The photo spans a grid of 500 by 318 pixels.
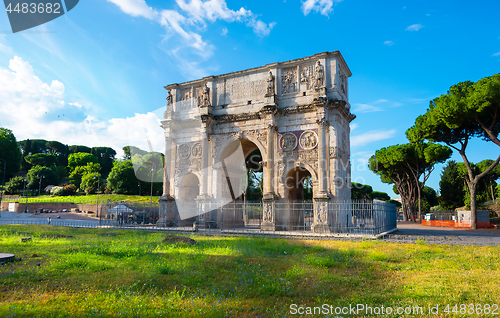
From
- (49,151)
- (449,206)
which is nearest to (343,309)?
(449,206)

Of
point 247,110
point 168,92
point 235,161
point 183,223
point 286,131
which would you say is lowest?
point 183,223

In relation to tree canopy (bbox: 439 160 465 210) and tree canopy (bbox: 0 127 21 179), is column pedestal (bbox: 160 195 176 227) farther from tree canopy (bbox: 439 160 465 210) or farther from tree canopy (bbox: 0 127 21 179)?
tree canopy (bbox: 0 127 21 179)

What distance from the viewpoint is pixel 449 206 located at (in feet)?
164

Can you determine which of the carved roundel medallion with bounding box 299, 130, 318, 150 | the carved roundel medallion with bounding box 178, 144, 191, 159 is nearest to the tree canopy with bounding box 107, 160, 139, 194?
the carved roundel medallion with bounding box 178, 144, 191, 159

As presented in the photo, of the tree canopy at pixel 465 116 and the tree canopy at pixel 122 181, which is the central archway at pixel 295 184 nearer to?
the tree canopy at pixel 465 116

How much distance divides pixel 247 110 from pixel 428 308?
2013 cm

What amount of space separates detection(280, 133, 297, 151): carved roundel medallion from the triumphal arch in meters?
0.07

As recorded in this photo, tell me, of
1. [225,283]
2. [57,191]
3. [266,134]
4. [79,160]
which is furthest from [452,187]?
[79,160]

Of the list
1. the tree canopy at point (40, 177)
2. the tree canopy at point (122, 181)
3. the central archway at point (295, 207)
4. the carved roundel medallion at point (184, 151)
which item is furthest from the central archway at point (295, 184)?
the tree canopy at point (40, 177)

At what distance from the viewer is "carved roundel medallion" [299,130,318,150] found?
70.8 feet

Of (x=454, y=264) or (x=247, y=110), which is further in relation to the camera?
(x=247, y=110)

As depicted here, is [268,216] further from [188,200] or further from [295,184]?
[188,200]

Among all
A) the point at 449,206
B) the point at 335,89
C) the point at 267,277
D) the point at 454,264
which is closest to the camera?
the point at 267,277

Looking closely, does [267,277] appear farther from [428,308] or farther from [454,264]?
[454,264]
